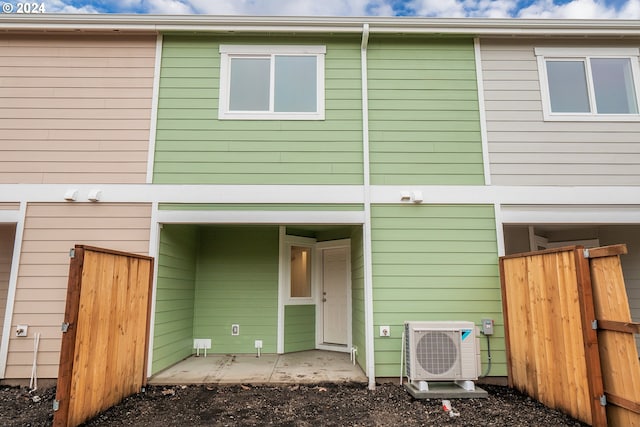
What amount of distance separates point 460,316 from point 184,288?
155 inches

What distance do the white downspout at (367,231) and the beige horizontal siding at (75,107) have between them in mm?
2903

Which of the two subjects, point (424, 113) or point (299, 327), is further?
point (299, 327)

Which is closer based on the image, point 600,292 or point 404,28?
point 600,292

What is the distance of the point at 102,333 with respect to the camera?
364 cm

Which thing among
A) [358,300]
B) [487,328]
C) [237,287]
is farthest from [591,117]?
[237,287]

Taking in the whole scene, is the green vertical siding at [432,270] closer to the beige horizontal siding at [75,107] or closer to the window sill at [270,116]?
the window sill at [270,116]

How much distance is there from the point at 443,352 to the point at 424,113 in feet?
10.1

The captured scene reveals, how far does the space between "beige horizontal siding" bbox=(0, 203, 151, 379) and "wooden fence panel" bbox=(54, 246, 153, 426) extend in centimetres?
59

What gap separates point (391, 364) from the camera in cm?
454

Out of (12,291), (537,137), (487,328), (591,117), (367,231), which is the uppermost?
(591,117)

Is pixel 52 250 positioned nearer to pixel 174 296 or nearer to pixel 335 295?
pixel 174 296

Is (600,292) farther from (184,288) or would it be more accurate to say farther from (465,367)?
(184,288)

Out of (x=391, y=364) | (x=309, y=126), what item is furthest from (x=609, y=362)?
(x=309, y=126)

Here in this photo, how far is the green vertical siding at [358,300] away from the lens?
16.2 feet
